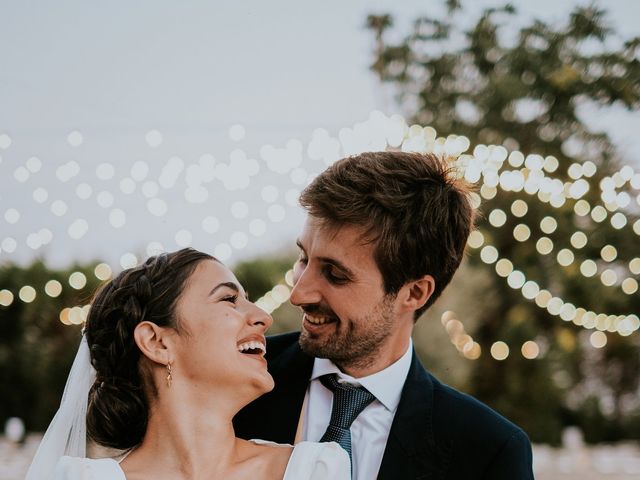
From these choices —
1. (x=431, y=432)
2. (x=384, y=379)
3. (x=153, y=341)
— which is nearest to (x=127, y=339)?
(x=153, y=341)

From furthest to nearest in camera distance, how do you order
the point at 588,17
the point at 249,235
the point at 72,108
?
the point at 588,17, the point at 72,108, the point at 249,235

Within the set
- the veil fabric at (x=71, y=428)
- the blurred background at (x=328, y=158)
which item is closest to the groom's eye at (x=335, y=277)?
the veil fabric at (x=71, y=428)

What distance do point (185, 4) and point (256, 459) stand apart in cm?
532

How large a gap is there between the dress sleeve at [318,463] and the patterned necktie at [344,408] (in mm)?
103

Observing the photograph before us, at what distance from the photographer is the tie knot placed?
2600 mm

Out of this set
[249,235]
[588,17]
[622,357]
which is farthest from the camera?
[622,357]

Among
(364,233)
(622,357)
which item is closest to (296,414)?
(364,233)

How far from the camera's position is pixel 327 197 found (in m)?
2.72

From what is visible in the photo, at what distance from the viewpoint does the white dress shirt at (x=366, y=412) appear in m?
2.57

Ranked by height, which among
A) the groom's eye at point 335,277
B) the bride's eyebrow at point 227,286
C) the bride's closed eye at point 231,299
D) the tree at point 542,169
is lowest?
Result: the tree at point 542,169

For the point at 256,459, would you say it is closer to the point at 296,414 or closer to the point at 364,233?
the point at 296,414

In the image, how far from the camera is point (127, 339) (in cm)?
250

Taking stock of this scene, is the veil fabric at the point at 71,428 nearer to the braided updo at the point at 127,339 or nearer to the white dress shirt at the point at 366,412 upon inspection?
the braided updo at the point at 127,339

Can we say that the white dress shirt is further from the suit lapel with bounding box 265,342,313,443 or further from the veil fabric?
the veil fabric
